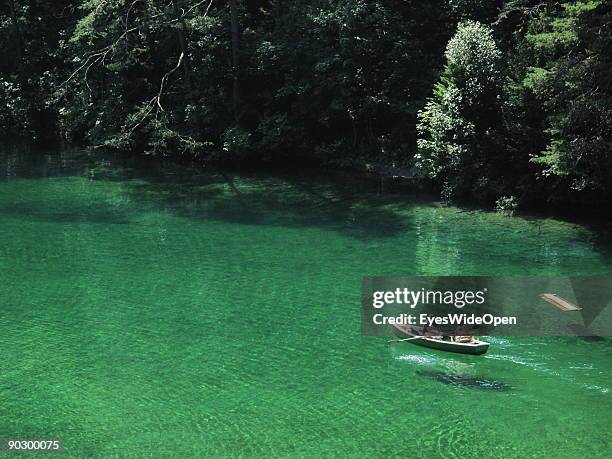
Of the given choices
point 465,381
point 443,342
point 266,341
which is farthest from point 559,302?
point 266,341

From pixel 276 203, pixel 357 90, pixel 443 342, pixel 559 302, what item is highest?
pixel 357 90

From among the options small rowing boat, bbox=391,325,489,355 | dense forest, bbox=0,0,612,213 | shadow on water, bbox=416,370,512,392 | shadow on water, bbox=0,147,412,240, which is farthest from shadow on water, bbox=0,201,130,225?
shadow on water, bbox=416,370,512,392

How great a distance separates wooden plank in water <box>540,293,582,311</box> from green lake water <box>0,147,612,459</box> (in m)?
1.27

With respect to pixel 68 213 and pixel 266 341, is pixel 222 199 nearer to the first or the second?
pixel 68 213

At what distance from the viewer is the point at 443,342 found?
1509 centimetres

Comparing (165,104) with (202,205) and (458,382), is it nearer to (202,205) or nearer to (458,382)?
(202,205)

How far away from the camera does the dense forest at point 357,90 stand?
22828 millimetres

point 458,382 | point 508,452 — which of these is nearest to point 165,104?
point 458,382

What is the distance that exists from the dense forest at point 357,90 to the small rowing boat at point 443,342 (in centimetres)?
856

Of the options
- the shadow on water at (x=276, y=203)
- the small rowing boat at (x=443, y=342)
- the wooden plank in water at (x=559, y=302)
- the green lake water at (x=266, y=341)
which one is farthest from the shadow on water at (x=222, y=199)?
the small rowing boat at (x=443, y=342)

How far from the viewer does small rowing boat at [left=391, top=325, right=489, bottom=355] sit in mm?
14883

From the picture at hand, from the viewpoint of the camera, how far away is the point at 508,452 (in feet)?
39.6

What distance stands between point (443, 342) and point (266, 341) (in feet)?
11.1

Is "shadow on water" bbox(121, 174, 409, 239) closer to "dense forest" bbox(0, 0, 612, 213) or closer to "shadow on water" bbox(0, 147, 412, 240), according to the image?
"shadow on water" bbox(0, 147, 412, 240)
